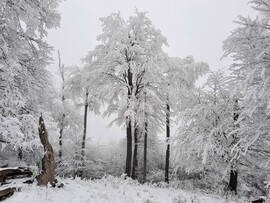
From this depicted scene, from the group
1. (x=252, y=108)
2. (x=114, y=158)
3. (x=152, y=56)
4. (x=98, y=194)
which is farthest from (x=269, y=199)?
(x=114, y=158)

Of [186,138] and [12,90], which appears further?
[186,138]

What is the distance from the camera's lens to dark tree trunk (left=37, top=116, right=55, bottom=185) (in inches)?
337

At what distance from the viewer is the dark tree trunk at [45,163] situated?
28.1ft

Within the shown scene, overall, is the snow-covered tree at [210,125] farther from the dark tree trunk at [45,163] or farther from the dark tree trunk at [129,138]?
the dark tree trunk at [45,163]

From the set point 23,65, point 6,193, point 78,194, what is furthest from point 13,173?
point 23,65

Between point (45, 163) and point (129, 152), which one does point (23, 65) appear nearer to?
point (45, 163)

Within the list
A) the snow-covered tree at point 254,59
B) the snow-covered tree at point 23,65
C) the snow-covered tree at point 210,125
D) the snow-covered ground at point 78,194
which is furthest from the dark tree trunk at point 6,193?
the snow-covered tree at point 210,125

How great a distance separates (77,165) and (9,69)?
579 inches

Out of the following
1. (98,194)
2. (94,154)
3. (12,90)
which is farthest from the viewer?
(94,154)

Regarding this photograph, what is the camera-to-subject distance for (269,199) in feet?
22.9

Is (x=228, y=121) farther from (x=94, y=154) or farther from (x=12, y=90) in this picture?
(x=94, y=154)

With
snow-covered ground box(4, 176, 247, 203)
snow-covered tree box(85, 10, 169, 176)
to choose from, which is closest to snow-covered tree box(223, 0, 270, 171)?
snow-covered ground box(4, 176, 247, 203)

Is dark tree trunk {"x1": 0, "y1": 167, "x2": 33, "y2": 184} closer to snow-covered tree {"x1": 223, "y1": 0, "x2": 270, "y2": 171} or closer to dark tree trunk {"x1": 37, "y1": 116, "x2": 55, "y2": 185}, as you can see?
dark tree trunk {"x1": 37, "y1": 116, "x2": 55, "y2": 185}

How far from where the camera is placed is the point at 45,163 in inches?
351
